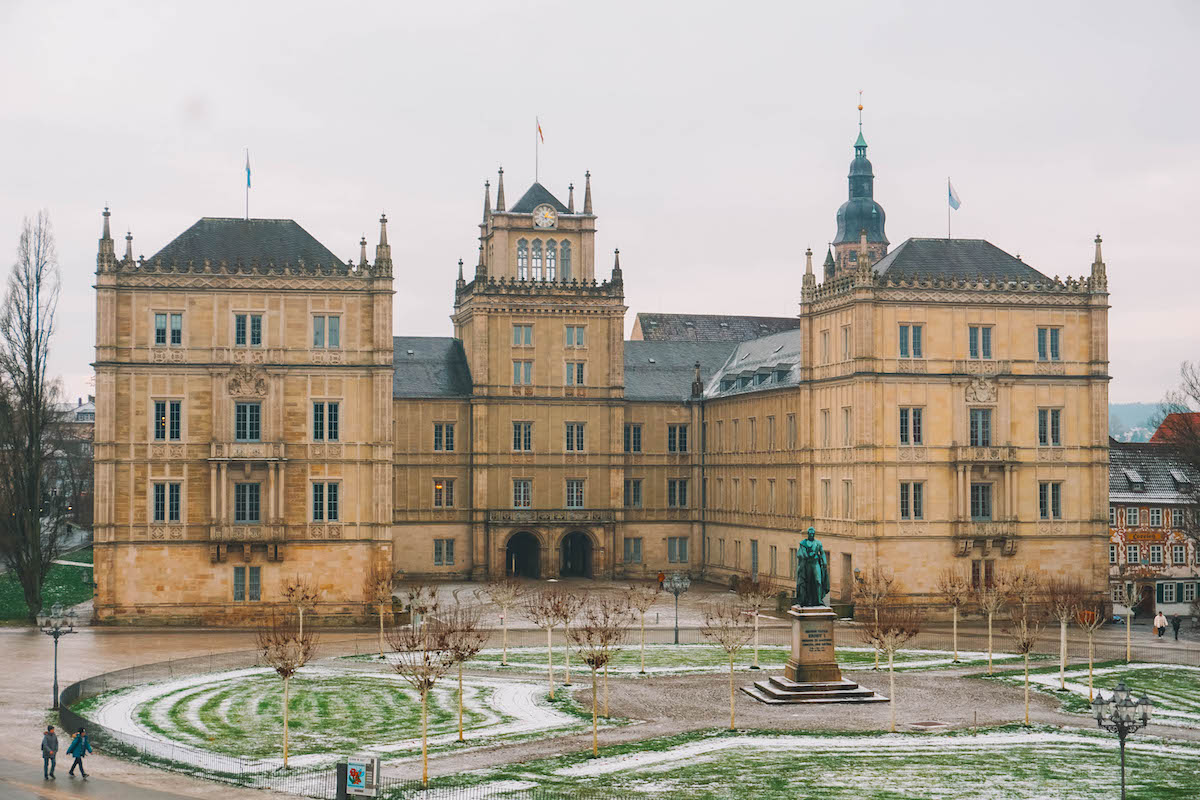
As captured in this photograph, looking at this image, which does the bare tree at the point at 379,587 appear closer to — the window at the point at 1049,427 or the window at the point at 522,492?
the window at the point at 522,492

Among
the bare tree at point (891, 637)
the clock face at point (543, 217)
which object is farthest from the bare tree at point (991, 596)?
the clock face at point (543, 217)

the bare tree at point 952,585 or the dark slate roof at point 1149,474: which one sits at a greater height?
the dark slate roof at point 1149,474

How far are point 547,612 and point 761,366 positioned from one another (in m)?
42.1

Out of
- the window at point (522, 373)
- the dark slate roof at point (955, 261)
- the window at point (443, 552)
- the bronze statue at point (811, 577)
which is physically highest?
the dark slate roof at point (955, 261)

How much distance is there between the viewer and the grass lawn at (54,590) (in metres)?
84.9

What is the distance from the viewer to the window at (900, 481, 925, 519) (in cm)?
8156

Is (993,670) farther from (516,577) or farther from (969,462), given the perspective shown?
(516,577)

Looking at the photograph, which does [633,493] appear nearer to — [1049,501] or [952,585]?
[1049,501]

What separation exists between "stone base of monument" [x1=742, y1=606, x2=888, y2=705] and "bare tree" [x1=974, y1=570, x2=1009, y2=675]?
32.3 ft

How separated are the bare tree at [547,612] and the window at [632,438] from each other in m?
15.8

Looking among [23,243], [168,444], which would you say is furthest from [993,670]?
[23,243]

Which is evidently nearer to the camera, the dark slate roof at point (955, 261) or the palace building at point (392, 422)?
the palace building at point (392, 422)

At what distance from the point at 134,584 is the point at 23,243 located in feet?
65.4

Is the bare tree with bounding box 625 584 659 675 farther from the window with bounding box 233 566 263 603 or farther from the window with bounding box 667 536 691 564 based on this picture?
the window with bounding box 233 566 263 603
